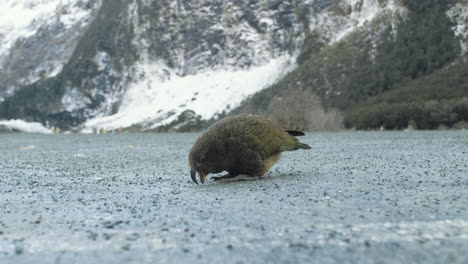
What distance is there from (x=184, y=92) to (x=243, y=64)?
24128mm

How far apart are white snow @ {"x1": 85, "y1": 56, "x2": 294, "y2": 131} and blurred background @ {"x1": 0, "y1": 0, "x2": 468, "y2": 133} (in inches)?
16.5

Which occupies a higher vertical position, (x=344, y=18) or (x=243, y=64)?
(x=344, y=18)

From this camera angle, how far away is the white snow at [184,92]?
159 metres

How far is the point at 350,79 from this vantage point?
4510 inches

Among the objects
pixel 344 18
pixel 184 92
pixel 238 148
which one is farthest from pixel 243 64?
pixel 238 148

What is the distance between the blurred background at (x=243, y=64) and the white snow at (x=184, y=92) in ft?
1.38

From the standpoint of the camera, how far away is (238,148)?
240 inches

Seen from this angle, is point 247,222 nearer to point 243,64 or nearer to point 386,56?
point 386,56

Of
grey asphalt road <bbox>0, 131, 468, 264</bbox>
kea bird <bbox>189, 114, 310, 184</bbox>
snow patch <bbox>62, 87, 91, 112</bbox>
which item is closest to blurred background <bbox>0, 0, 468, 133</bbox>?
snow patch <bbox>62, 87, 91, 112</bbox>

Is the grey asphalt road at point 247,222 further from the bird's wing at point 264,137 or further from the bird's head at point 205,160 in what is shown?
the bird's wing at point 264,137

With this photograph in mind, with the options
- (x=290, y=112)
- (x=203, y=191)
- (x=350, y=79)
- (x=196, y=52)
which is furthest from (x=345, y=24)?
(x=203, y=191)

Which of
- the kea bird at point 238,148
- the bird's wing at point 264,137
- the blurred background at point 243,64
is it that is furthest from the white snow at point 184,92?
the kea bird at point 238,148

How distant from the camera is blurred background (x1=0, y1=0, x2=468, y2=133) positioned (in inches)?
4222

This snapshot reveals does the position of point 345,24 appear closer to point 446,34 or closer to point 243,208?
point 446,34
